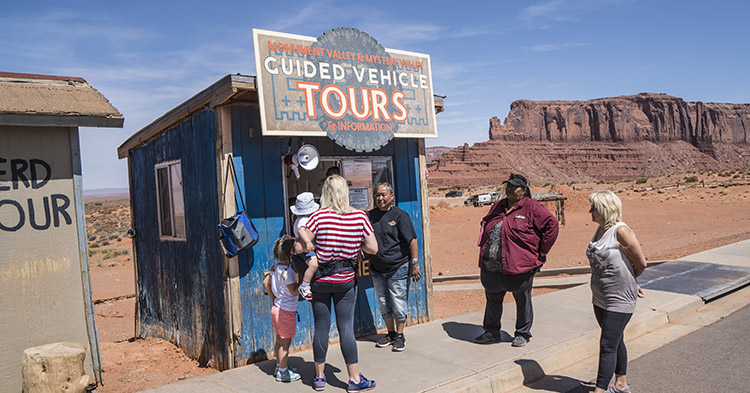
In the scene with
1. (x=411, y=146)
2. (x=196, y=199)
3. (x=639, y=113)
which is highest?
(x=639, y=113)

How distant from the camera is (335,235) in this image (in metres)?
4.11

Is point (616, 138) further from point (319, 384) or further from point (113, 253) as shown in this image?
point (319, 384)

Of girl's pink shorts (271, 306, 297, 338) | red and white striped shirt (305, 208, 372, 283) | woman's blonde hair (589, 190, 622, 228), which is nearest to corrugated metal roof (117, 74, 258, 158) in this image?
red and white striped shirt (305, 208, 372, 283)

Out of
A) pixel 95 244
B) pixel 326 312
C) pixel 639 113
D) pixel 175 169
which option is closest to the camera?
pixel 326 312

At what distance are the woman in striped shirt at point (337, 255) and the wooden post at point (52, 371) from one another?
1827mm

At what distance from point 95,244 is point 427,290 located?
26.6 m

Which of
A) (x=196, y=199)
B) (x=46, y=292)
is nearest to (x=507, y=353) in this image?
(x=196, y=199)

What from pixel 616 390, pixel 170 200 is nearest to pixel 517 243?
pixel 616 390

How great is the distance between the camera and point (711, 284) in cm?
834

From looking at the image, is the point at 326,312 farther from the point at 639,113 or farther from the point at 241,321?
the point at 639,113

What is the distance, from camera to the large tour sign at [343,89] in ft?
17.1

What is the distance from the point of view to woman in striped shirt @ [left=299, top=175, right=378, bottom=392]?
13.5 ft

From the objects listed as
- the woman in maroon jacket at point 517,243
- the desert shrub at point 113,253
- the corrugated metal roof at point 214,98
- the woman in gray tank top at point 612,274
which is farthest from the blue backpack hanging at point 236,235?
the desert shrub at point 113,253

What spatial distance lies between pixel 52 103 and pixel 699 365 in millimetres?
6187
